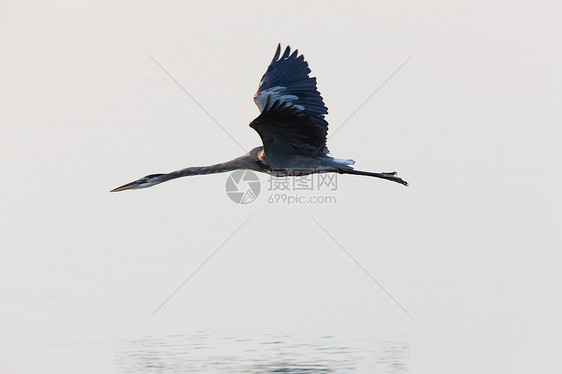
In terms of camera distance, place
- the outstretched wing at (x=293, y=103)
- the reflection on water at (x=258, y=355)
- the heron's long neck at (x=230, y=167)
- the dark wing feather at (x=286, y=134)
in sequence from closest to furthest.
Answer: the reflection on water at (x=258, y=355) < the dark wing feather at (x=286, y=134) < the outstretched wing at (x=293, y=103) < the heron's long neck at (x=230, y=167)

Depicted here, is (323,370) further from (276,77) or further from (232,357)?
(276,77)

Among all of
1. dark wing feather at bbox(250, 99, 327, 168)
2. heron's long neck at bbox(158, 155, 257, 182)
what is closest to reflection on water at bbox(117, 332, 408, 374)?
heron's long neck at bbox(158, 155, 257, 182)

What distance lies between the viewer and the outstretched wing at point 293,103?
34.7 feet

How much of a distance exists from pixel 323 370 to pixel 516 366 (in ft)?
6.77

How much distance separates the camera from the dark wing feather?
10.1 metres

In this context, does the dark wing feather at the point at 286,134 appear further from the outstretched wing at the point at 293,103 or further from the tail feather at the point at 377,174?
the tail feather at the point at 377,174

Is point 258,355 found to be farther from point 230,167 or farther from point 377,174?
point 377,174

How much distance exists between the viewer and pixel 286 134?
10.6 metres

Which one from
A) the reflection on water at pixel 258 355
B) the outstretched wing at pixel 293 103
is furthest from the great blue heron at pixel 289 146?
the reflection on water at pixel 258 355

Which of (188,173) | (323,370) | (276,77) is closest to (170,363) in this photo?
(323,370)

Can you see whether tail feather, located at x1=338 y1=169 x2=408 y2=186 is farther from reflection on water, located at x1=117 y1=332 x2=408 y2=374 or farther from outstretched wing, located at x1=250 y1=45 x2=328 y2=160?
reflection on water, located at x1=117 y1=332 x2=408 y2=374

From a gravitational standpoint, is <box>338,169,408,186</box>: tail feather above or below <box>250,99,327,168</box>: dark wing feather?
below

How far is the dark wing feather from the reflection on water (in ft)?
6.78

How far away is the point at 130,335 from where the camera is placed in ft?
34.4
